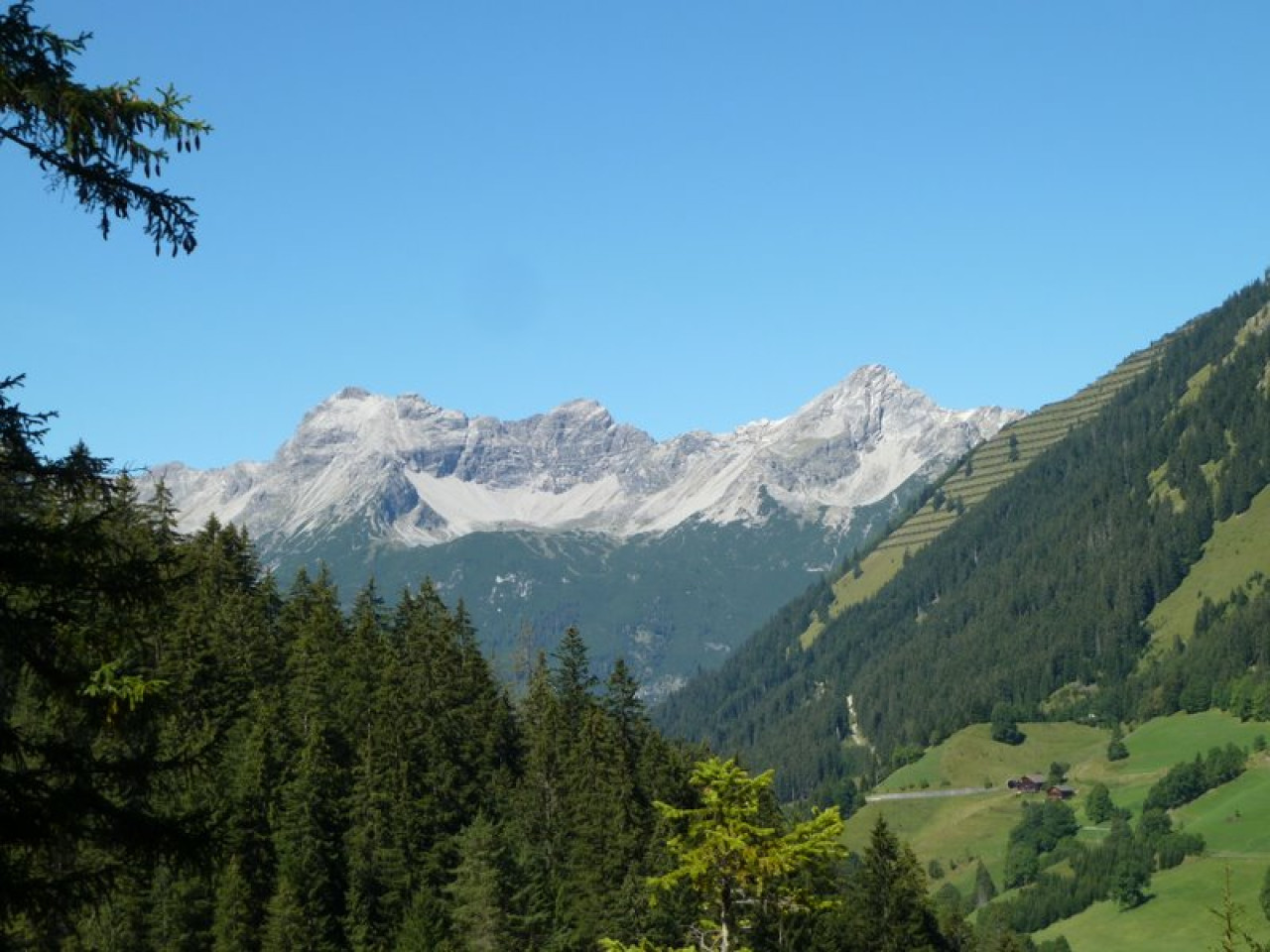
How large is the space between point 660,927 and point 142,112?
222 ft

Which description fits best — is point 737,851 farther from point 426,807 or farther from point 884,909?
point 884,909

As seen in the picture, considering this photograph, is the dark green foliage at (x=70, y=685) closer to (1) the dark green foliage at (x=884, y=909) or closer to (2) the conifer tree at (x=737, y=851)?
(2) the conifer tree at (x=737, y=851)

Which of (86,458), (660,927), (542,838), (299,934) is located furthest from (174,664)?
(86,458)

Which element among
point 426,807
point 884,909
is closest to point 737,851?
point 426,807

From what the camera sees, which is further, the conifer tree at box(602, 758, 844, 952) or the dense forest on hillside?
the dense forest on hillside

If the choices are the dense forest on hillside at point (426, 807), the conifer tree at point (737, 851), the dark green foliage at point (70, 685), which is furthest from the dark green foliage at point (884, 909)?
the dark green foliage at point (70, 685)

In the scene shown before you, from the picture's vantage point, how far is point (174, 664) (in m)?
84.4

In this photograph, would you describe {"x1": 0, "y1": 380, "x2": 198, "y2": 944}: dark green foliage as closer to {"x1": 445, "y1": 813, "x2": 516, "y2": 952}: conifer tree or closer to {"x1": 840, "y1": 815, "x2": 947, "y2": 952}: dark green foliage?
{"x1": 445, "y1": 813, "x2": 516, "y2": 952}: conifer tree

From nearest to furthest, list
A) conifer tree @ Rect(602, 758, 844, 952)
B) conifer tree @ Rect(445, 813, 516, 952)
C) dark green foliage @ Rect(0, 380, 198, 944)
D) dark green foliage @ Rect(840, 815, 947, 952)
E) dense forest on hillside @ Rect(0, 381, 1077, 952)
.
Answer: dark green foliage @ Rect(0, 380, 198, 944) < conifer tree @ Rect(602, 758, 844, 952) < dense forest on hillside @ Rect(0, 381, 1077, 952) < conifer tree @ Rect(445, 813, 516, 952) < dark green foliage @ Rect(840, 815, 947, 952)

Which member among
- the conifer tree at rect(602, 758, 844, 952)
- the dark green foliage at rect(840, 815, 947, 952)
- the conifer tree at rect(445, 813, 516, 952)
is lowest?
the dark green foliage at rect(840, 815, 947, 952)

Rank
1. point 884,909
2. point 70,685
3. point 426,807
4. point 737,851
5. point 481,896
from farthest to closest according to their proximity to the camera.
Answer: point 884,909 → point 426,807 → point 481,896 → point 737,851 → point 70,685

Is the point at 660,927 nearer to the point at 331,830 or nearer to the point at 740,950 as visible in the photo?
the point at 331,830

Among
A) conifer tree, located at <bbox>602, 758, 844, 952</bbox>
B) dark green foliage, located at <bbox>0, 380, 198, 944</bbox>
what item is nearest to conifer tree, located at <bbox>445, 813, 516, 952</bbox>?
conifer tree, located at <bbox>602, 758, 844, 952</bbox>

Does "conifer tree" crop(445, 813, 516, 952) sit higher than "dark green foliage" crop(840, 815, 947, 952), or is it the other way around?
"conifer tree" crop(445, 813, 516, 952)
